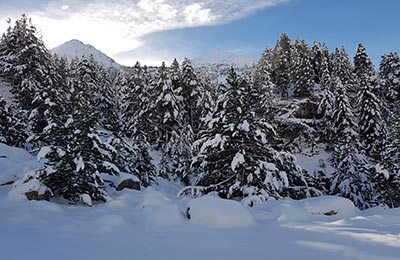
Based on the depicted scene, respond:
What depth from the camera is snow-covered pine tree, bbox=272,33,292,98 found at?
59.8 metres

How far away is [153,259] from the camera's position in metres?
5.28

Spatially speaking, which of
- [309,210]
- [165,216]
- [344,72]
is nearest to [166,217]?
[165,216]

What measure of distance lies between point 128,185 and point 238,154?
4.42 m

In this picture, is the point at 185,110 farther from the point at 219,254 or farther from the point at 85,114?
the point at 219,254

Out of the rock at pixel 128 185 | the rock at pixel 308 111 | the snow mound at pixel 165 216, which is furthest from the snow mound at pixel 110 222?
the rock at pixel 308 111

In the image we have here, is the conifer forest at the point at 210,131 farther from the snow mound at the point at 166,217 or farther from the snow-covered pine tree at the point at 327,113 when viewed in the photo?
the snow mound at the point at 166,217

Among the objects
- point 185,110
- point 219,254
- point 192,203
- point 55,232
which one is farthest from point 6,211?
point 185,110

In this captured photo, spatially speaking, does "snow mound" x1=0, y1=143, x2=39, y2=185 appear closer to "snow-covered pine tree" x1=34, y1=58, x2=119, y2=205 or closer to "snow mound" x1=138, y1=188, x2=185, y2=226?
"snow-covered pine tree" x1=34, y1=58, x2=119, y2=205

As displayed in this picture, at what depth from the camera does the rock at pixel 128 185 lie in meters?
12.4

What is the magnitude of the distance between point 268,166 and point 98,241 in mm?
8024

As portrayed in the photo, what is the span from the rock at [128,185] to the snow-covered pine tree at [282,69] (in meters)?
49.6

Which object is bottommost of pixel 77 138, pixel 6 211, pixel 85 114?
pixel 6 211

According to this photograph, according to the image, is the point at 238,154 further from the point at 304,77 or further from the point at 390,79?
the point at 390,79

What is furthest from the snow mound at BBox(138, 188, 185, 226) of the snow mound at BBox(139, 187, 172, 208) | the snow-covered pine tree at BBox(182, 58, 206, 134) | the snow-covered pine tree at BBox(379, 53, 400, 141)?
the snow-covered pine tree at BBox(379, 53, 400, 141)
